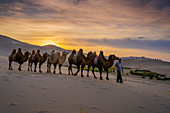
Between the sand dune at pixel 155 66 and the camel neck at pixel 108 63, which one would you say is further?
the sand dune at pixel 155 66

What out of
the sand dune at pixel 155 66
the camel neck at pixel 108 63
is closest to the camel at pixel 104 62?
the camel neck at pixel 108 63

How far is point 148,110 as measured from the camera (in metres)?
3.97

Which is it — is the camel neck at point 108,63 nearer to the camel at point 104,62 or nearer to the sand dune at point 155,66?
the camel at point 104,62

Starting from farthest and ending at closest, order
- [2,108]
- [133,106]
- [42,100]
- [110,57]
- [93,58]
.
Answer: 1. [93,58]
2. [110,57]
3. [133,106]
4. [42,100]
5. [2,108]

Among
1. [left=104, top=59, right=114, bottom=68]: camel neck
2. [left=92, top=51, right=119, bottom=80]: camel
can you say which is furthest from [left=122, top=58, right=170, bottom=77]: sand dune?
[left=104, top=59, right=114, bottom=68]: camel neck

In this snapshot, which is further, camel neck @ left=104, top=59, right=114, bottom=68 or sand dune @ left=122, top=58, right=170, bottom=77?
sand dune @ left=122, top=58, right=170, bottom=77

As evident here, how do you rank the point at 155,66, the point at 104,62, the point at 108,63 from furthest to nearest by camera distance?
the point at 155,66 < the point at 104,62 < the point at 108,63

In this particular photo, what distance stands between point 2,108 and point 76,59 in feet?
33.6

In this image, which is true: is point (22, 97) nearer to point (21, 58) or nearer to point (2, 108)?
point (2, 108)

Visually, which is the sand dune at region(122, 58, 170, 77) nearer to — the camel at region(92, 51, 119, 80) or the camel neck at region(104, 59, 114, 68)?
the camel at region(92, 51, 119, 80)

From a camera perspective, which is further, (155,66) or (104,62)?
(155,66)

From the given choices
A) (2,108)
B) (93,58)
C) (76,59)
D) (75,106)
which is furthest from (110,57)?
(2,108)

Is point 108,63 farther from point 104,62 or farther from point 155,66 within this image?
point 155,66

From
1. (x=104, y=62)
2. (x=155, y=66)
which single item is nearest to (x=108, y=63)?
(x=104, y=62)
